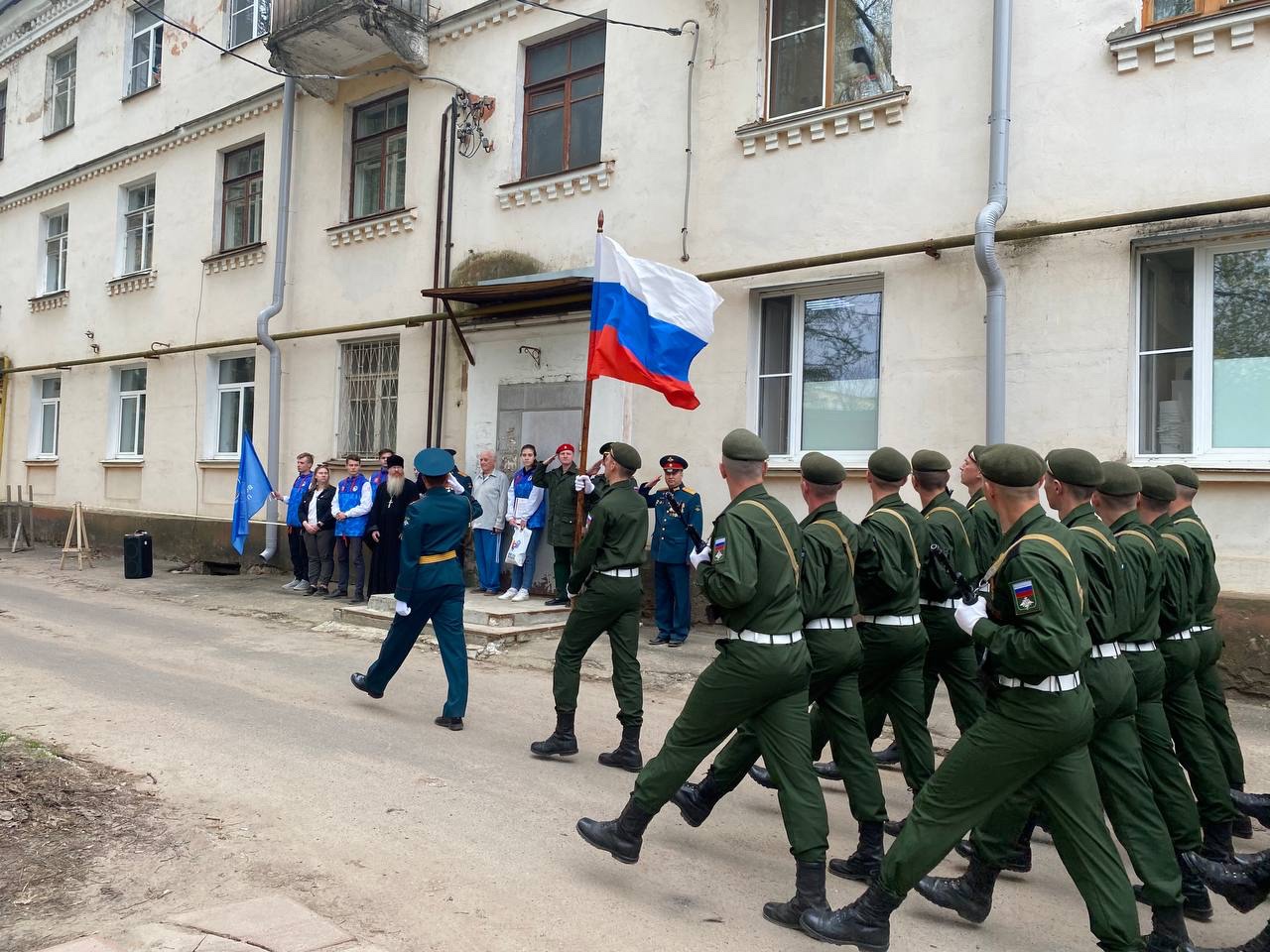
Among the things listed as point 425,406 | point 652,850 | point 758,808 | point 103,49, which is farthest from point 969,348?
point 103,49

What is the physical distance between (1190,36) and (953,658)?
554 cm

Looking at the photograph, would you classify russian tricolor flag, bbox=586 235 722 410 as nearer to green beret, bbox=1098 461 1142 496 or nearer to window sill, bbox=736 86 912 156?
window sill, bbox=736 86 912 156

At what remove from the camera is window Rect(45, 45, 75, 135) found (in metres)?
20.1

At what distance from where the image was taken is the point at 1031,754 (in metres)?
3.47

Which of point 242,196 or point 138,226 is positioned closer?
point 242,196

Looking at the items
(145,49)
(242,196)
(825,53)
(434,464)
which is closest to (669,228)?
(825,53)

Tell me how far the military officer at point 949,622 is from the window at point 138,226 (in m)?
16.6

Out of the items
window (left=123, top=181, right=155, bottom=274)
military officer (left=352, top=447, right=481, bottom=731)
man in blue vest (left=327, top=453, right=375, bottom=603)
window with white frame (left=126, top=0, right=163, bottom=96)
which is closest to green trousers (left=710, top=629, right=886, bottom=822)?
military officer (left=352, top=447, right=481, bottom=731)

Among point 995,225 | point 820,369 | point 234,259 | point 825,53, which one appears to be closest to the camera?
point 995,225

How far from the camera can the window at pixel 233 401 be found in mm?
16047

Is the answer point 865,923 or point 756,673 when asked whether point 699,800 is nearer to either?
point 756,673

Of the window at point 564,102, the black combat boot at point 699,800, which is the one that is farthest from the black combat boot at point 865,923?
the window at point 564,102

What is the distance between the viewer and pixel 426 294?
12.1 meters

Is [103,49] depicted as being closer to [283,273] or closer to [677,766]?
[283,273]
